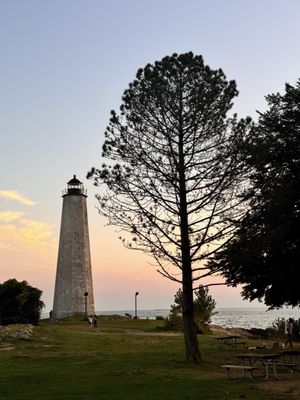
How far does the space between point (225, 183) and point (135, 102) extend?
489cm

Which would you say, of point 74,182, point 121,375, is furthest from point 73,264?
point 121,375

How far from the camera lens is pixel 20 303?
131 feet

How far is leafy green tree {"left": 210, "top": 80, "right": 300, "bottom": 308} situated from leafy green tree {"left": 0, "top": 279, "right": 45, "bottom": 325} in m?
18.9

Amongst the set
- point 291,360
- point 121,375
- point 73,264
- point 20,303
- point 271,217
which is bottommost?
point 121,375

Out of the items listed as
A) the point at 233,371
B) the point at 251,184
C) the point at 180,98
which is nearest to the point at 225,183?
the point at 251,184

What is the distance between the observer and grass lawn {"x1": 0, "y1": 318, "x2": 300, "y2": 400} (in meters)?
13.2

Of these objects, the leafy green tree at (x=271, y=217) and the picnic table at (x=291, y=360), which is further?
the leafy green tree at (x=271, y=217)

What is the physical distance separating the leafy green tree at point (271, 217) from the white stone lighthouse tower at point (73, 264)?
27551 millimetres

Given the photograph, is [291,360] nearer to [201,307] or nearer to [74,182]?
[201,307]

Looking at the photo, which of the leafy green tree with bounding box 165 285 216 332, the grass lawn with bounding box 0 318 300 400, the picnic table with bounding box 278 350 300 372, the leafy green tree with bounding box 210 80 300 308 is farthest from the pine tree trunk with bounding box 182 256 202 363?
the leafy green tree with bounding box 165 285 216 332

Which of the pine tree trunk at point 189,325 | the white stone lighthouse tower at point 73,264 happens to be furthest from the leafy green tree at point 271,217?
the white stone lighthouse tower at point 73,264

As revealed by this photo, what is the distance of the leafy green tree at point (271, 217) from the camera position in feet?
69.3

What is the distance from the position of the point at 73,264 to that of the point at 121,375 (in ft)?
122

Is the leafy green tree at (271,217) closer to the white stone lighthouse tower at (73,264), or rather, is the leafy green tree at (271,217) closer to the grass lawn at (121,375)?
the grass lawn at (121,375)
